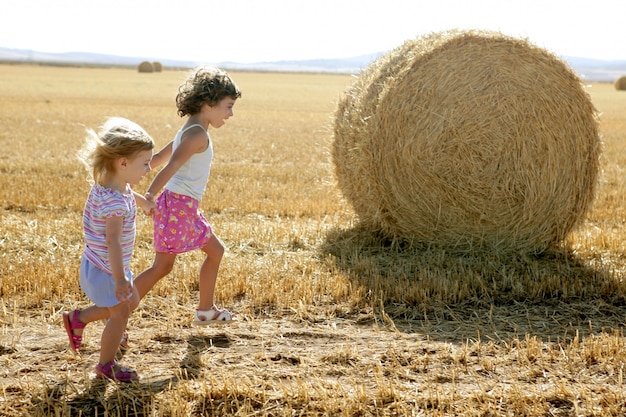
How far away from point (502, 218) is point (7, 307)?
4.27m

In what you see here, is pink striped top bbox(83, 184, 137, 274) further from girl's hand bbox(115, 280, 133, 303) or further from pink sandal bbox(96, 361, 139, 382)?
pink sandal bbox(96, 361, 139, 382)

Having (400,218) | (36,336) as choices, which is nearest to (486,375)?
(36,336)

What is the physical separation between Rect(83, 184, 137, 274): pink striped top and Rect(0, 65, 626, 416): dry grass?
2.05 feet

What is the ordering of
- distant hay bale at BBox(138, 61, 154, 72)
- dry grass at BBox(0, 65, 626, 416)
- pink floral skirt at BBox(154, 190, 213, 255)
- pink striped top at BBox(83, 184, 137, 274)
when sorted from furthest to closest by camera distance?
distant hay bale at BBox(138, 61, 154, 72)
pink floral skirt at BBox(154, 190, 213, 255)
pink striped top at BBox(83, 184, 137, 274)
dry grass at BBox(0, 65, 626, 416)

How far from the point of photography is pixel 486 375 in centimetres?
396

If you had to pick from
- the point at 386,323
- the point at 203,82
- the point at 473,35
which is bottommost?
the point at 386,323

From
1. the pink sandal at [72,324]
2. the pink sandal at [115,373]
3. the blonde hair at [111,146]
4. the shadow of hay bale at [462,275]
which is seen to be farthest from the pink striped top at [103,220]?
the shadow of hay bale at [462,275]

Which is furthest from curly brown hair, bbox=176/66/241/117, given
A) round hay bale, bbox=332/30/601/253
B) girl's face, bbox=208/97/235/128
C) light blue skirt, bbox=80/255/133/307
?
round hay bale, bbox=332/30/601/253

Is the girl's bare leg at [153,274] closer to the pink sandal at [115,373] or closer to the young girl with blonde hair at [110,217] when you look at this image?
the young girl with blonde hair at [110,217]

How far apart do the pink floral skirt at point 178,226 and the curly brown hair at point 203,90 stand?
1.80 feet

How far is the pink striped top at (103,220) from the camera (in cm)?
375

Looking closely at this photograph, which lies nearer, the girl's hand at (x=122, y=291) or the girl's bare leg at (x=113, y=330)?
the girl's hand at (x=122, y=291)

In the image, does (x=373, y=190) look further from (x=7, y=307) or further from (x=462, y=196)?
(x=7, y=307)

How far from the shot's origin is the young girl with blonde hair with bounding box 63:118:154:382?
377 cm
